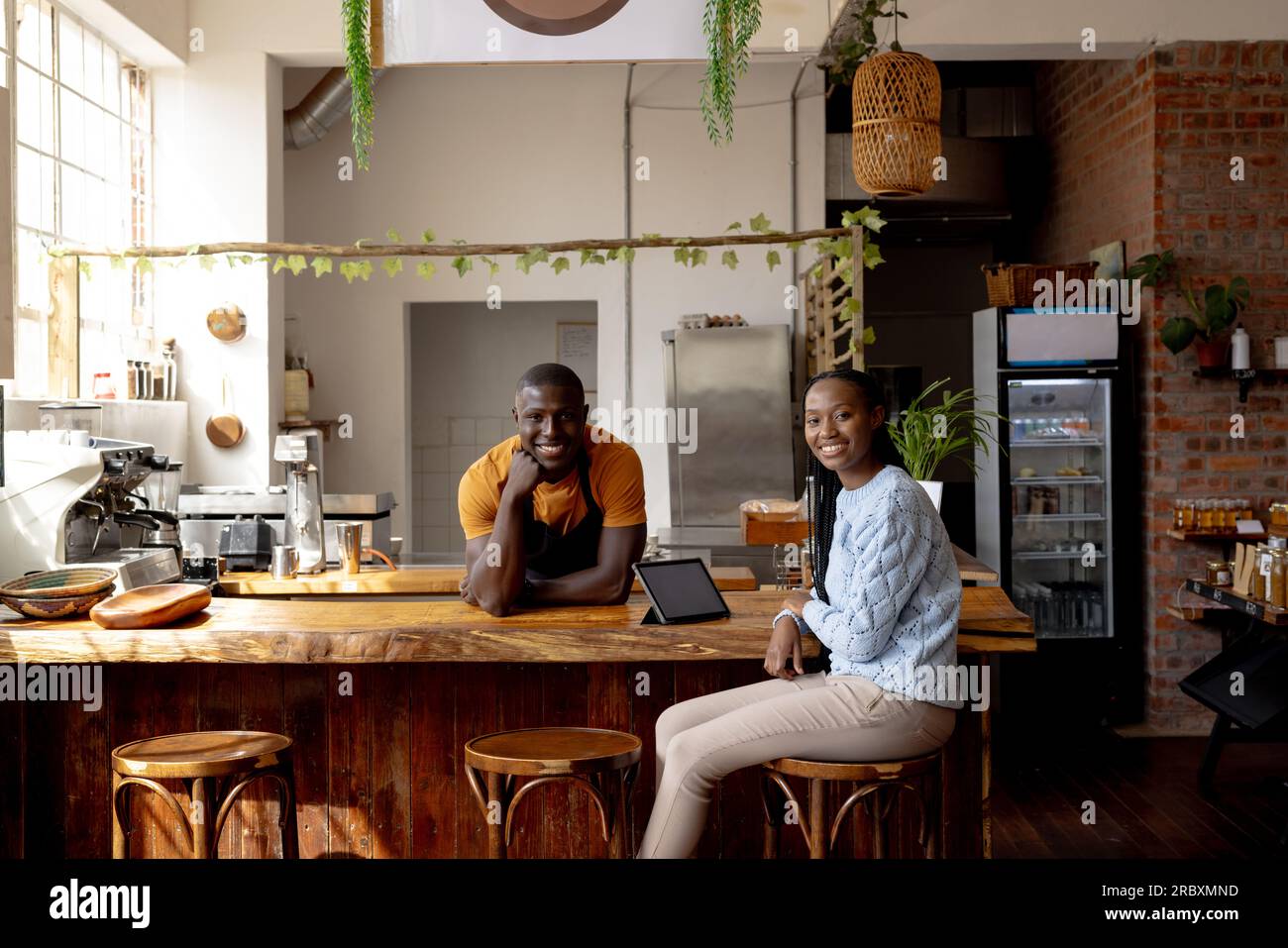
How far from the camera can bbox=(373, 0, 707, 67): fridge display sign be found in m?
3.25

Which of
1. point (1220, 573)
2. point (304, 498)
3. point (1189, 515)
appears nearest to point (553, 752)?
point (304, 498)

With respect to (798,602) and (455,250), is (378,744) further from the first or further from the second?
(455,250)

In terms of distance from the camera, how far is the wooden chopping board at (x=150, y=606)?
304 cm

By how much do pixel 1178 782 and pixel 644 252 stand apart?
4235 millimetres

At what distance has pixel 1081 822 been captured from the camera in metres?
4.83

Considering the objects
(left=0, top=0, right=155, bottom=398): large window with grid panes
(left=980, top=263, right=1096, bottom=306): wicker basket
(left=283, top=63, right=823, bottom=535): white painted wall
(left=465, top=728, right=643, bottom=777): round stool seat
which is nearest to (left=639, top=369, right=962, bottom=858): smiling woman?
(left=465, top=728, right=643, bottom=777): round stool seat

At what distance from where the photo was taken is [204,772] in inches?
106

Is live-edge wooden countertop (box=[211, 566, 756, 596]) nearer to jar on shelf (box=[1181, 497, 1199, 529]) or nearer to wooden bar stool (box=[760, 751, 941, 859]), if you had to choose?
wooden bar stool (box=[760, 751, 941, 859])

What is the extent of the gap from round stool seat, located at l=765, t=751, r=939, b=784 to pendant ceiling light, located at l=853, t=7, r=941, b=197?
309 cm

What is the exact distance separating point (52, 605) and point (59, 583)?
0.13 meters

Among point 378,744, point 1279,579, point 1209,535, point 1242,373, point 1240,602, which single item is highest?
point 1242,373

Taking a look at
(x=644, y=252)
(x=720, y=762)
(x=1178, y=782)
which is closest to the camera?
(x=720, y=762)
